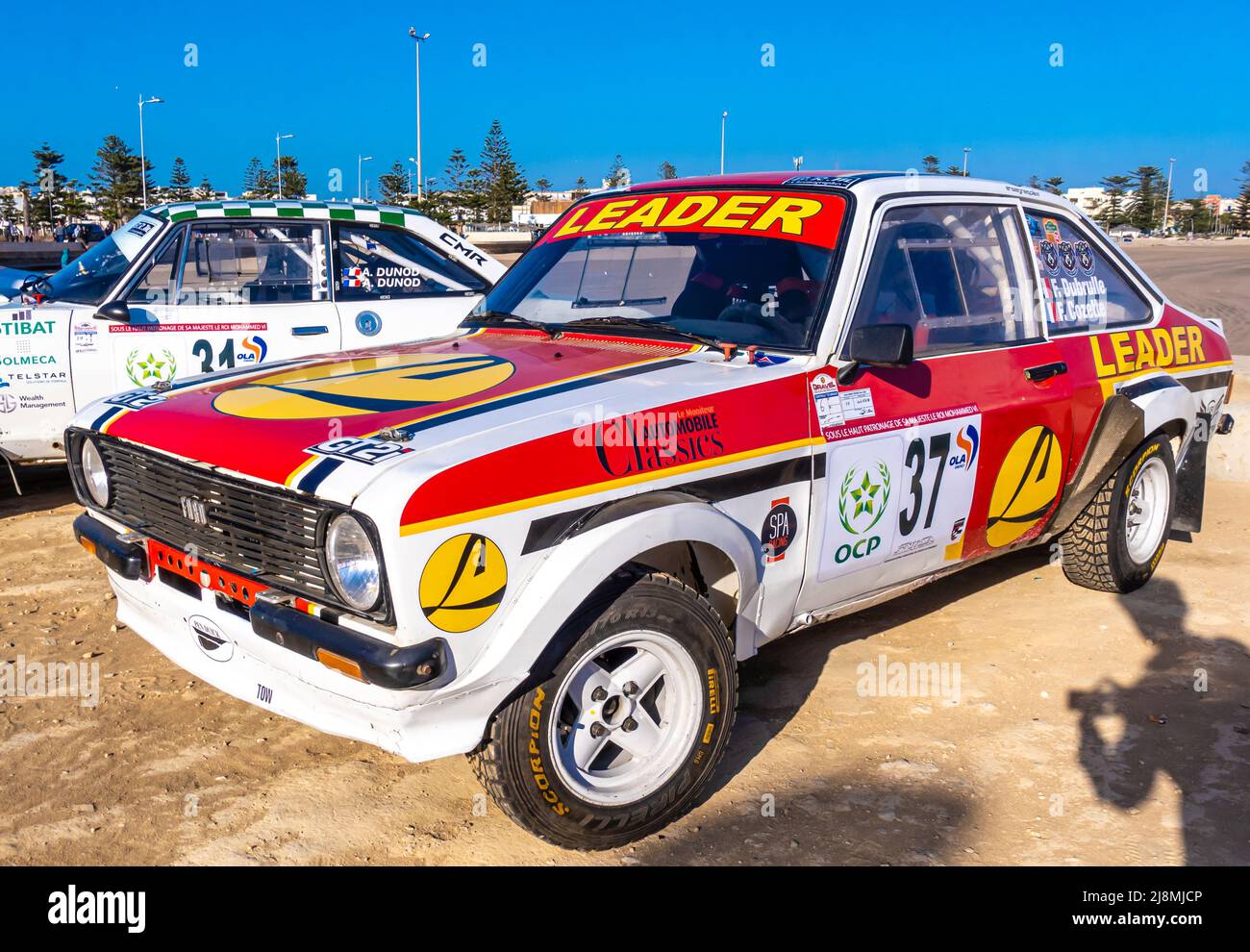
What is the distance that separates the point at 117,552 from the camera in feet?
10.9

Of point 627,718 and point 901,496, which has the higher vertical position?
point 901,496

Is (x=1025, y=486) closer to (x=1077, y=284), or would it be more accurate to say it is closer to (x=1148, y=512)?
(x=1077, y=284)

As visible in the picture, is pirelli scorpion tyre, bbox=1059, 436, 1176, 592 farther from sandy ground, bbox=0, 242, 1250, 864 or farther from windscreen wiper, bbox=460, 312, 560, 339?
windscreen wiper, bbox=460, 312, 560, 339

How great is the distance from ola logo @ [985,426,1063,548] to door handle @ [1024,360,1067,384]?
0.20 m

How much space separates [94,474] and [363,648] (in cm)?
159

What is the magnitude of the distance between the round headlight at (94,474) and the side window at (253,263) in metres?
3.14

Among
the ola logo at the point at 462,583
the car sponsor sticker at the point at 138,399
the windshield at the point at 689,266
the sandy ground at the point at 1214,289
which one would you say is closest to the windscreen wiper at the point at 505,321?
the windshield at the point at 689,266

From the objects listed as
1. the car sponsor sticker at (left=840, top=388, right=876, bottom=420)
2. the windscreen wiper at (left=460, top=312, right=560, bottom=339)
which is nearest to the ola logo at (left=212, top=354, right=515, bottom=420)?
the windscreen wiper at (left=460, top=312, right=560, bottom=339)

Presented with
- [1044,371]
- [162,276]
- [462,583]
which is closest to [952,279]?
[1044,371]

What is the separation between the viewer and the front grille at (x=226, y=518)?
2.75 meters

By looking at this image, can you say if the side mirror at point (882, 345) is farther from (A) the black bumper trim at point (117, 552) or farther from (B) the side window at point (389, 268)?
(B) the side window at point (389, 268)

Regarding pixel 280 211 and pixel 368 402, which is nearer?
pixel 368 402

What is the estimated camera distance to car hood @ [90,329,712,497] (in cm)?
278
